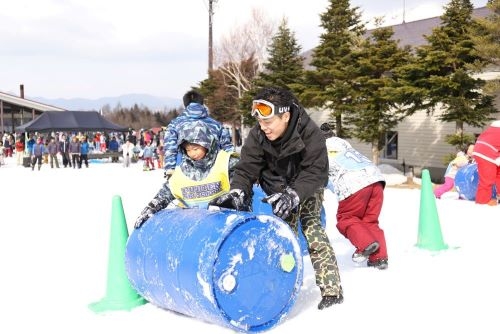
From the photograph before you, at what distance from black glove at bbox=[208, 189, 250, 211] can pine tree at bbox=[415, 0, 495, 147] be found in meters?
15.8

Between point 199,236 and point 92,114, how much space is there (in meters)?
32.2

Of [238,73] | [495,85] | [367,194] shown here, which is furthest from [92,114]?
[367,194]

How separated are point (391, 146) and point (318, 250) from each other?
2486cm

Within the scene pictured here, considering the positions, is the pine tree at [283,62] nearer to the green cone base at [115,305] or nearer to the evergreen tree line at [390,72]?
the evergreen tree line at [390,72]

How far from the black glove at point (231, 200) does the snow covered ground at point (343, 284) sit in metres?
0.77

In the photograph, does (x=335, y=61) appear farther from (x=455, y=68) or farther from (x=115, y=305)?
(x=115, y=305)

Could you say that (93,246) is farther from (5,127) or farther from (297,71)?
(5,127)

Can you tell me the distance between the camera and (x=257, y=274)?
3.42 metres

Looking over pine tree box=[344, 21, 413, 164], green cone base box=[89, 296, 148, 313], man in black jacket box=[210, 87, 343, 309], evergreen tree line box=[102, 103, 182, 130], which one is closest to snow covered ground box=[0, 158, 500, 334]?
green cone base box=[89, 296, 148, 313]

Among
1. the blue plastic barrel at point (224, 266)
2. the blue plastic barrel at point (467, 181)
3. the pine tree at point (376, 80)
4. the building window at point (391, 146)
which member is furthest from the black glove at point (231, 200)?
the building window at point (391, 146)

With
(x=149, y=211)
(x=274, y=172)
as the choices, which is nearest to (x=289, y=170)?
(x=274, y=172)

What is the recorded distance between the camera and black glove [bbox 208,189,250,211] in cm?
368

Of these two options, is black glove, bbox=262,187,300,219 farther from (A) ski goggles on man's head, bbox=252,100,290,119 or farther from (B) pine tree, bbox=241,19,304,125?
(B) pine tree, bbox=241,19,304,125

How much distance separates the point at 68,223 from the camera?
28.9ft
